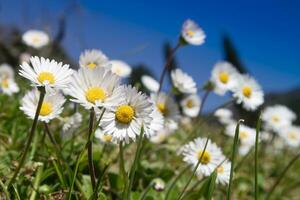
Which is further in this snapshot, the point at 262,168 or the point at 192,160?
the point at 262,168

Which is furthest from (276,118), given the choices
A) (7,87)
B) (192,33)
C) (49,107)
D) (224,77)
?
(49,107)

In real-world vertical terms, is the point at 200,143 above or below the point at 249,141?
below

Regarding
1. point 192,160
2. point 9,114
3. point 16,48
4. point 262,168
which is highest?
point 16,48

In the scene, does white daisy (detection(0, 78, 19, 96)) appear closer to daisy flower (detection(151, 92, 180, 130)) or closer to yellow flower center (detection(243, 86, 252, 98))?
daisy flower (detection(151, 92, 180, 130))

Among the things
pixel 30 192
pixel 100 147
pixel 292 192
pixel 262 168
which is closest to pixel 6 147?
pixel 100 147

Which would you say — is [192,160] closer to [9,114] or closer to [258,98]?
[258,98]

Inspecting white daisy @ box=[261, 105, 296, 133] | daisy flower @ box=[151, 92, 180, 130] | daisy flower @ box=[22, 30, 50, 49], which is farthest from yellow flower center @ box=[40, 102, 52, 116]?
white daisy @ box=[261, 105, 296, 133]
